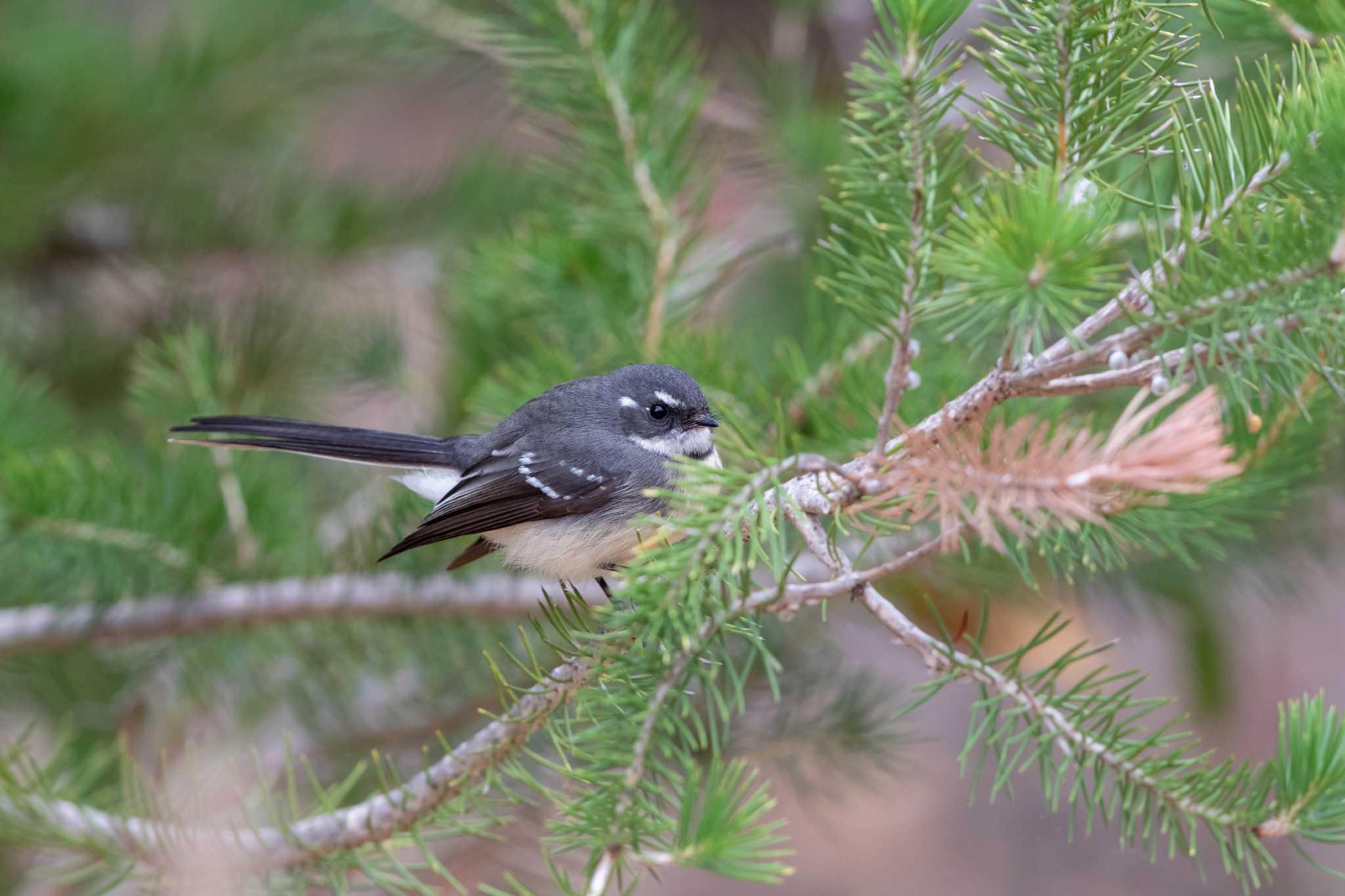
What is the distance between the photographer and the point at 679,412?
1763 mm

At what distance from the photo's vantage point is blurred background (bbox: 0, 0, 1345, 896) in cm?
171

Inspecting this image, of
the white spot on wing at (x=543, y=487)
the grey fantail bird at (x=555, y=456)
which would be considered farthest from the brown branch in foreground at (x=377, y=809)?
the white spot on wing at (x=543, y=487)

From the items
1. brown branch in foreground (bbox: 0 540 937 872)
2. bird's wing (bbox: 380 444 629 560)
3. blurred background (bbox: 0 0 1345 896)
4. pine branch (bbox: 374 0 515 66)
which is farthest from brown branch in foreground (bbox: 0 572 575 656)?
pine branch (bbox: 374 0 515 66)

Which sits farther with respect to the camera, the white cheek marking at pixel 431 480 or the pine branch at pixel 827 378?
the white cheek marking at pixel 431 480

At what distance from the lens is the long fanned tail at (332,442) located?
1646 millimetres

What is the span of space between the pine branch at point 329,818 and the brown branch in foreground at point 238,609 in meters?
0.44

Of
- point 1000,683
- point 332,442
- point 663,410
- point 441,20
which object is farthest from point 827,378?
point 441,20

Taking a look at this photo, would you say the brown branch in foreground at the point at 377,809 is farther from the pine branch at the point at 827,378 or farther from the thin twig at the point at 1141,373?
the pine branch at the point at 827,378

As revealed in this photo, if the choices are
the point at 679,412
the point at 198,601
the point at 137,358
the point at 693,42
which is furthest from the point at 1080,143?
the point at 137,358

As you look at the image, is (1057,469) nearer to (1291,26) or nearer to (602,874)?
(602,874)

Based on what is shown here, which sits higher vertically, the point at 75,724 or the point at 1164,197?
the point at 1164,197

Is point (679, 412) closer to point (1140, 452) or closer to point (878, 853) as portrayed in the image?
point (1140, 452)

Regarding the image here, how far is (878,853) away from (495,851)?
5.80ft

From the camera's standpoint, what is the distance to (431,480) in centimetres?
191
